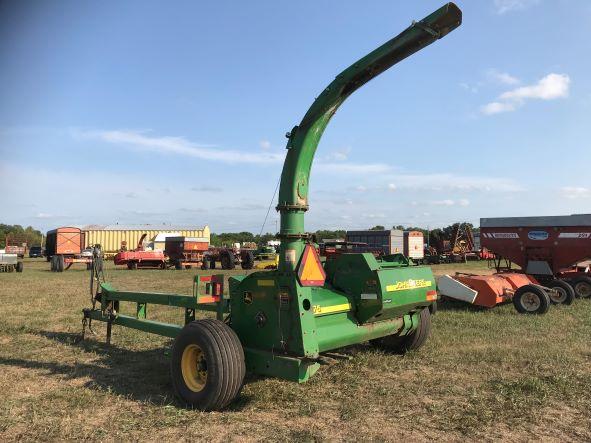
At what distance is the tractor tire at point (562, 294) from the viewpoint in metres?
10.7

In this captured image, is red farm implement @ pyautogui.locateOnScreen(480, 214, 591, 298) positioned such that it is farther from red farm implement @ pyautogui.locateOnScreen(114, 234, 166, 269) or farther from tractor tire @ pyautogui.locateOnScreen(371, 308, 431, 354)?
red farm implement @ pyautogui.locateOnScreen(114, 234, 166, 269)

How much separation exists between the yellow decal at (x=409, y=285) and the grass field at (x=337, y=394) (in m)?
0.99

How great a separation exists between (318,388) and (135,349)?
9.74ft

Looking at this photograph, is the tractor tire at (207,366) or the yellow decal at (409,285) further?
the yellow decal at (409,285)

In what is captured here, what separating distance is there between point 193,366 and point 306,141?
2.39 m

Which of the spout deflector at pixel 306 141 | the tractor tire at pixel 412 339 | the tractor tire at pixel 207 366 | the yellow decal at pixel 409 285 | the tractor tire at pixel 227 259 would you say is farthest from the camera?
the tractor tire at pixel 227 259

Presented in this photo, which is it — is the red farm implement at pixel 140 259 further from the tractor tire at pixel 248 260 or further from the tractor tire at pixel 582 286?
the tractor tire at pixel 582 286

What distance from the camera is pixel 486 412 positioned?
4270mm

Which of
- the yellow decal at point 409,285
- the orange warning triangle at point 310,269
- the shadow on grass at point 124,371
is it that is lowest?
the shadow on grass at point 124,371

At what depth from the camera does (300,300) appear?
432 cm

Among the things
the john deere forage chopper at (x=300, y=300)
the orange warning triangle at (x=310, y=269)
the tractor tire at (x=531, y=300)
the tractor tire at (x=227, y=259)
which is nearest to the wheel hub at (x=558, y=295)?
the tractor tire at (x=531, y=300)

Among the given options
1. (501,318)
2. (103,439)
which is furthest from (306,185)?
(501,318)

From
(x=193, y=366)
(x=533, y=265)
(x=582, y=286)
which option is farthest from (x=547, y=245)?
(x=193, y=366)

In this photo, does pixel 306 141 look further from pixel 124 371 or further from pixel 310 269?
pixel 124 371
